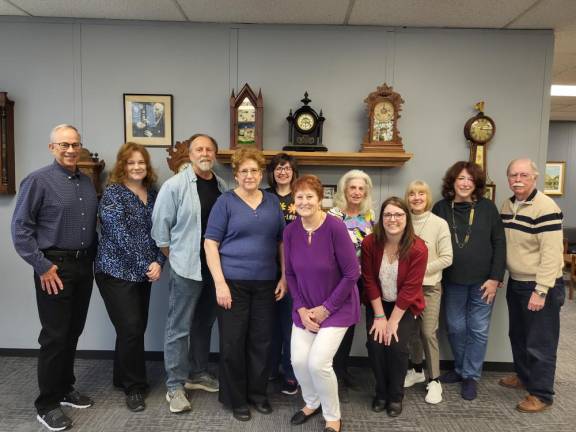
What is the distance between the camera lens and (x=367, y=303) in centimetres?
236

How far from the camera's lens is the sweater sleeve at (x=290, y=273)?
2080 millimetres

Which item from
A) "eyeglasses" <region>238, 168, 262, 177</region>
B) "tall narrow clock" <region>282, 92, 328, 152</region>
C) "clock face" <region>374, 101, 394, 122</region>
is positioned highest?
"clock face" <region>374, 101, 394, 122</region>

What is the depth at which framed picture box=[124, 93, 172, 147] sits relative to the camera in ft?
9.43

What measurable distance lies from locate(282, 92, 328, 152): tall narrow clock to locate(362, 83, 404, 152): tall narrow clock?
1.07 ft

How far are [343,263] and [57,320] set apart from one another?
1.54 meters

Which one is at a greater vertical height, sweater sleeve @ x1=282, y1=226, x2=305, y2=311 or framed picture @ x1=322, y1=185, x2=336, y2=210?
framed picture @ x1=322, y1=185, x2=336, y2=210

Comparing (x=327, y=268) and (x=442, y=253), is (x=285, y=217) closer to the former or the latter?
(x=327, y=268)

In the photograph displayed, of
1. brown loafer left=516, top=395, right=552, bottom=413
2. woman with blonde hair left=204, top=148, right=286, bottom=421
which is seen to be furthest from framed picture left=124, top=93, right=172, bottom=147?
brown loafer left=516, top=395, right=552, bottom=413

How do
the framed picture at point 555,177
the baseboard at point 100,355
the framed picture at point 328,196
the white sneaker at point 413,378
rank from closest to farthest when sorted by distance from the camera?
1. the white sneaker at point 413,378
2. the framed picture at point 328,196
3. the baseboard at point 100,355
4. the framed picture at point 555,177

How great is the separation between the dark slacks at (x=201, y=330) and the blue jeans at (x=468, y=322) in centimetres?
152

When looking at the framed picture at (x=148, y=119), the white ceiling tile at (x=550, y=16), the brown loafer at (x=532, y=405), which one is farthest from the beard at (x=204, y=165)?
the brown loafer at (x=532, y=405)

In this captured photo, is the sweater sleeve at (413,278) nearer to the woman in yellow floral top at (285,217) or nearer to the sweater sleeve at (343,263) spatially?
the sweater sleeve at (343,263)

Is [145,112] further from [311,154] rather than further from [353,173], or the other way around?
[353,173]

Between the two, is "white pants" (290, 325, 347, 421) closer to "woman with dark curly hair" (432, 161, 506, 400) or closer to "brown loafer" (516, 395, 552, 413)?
"woman with dark curly hair" (432, 161, 506, 400)
